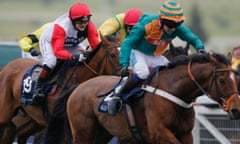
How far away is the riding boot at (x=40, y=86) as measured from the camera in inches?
465

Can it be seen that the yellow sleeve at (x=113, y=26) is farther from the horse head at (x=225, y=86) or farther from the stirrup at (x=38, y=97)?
the horse head at (x=225, y=86)

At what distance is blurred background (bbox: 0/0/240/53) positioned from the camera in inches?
3009

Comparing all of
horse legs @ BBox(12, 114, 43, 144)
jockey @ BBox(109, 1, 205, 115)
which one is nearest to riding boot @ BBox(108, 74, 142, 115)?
jockey @ BBox(109, 1, 205, 115)

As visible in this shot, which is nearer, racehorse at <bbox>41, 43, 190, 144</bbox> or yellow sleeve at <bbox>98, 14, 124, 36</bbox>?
racehorse at <bbox>41, 43, 190, 144</bbox>

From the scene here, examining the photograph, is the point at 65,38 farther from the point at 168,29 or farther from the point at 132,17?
the point at 168,29

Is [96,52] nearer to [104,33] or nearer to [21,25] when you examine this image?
[104,33]

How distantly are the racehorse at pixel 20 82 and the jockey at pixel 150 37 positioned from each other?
1.59 metres

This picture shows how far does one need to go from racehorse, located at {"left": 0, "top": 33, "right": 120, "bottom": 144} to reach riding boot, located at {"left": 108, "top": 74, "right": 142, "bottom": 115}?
1.54 m

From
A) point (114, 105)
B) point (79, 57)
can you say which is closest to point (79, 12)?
point (79, 57)

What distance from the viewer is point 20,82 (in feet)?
40.0

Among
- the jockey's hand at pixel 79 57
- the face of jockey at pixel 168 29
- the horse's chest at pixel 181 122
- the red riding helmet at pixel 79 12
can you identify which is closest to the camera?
the horse's chest at pixel 181 122

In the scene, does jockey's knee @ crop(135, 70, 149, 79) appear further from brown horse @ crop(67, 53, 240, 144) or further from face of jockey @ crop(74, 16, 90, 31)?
face of jockey @ crop(74, 16, 90, 31)

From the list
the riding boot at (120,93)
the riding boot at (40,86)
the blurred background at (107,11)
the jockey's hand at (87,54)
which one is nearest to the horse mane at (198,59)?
the riding boot at (120,93)

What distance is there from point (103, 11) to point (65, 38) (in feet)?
232
